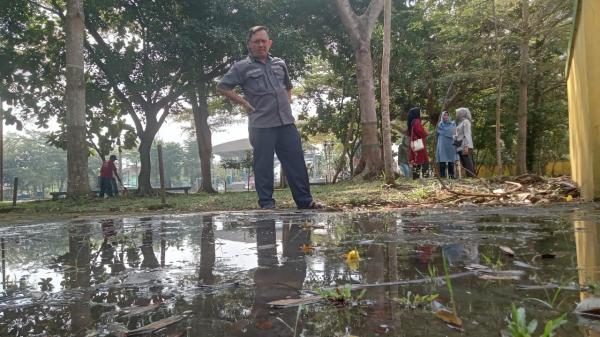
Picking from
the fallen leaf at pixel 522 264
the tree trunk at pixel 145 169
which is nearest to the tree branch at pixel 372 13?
the tree trunk at pixel 145 169

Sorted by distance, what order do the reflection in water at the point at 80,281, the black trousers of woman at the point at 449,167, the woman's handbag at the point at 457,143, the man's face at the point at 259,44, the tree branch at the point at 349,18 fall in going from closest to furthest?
the reflection in water at the point at 80,281
the man's face at the point at 259,44
the woman's handbag at the point at 457,143
the black trousers of woman at the point at 449,167
the tree branch at the point at 349,18

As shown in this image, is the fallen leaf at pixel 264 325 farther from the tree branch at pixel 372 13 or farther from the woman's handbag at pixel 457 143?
the tree branch at pixel 372 13

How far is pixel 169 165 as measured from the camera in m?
60.3

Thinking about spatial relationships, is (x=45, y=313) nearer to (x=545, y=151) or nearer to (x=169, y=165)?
(x=545, y=151)

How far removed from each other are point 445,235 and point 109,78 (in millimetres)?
14419

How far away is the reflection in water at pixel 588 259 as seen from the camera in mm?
909

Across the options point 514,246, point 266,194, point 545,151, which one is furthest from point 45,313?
point 545,151

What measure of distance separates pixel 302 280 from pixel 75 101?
984 cm

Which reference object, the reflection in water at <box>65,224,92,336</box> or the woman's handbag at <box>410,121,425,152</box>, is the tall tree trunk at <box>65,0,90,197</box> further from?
the reflection in water at <box>65,224,92,336</box>

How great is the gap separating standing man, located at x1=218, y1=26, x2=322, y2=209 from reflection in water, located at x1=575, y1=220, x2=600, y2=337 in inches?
102

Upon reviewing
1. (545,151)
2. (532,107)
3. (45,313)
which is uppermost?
(532,107)

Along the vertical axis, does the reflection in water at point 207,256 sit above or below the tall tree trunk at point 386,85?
below

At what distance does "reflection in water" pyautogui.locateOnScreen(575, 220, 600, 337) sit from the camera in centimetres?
91

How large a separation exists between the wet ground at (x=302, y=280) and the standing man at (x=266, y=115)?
1643 mm
